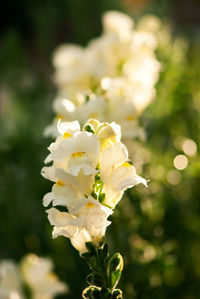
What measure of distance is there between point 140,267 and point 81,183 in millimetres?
582

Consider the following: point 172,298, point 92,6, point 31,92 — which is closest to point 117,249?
point 172,298

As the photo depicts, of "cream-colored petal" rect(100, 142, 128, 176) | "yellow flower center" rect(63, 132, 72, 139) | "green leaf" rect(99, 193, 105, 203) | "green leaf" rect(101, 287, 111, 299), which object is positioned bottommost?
"green leaf" rect(101, 287, 111, 299)

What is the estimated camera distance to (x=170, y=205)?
1655mm

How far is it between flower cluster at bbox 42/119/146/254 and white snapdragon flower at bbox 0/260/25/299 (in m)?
0.50

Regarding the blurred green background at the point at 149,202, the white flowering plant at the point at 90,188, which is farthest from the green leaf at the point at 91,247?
the blurred green background at the point at 149,202

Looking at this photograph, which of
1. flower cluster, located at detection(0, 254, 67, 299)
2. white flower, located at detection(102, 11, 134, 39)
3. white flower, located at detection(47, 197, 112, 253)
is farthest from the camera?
white flower, located at detection(102, 11, 134, 39)

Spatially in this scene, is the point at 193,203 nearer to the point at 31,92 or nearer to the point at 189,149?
the point at 189,149

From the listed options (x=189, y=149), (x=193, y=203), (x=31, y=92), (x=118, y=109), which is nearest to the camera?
(x=118, y=109)

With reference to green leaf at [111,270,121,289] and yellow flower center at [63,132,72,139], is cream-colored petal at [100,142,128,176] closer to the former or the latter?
yellow flower center at [63,132,72,139]

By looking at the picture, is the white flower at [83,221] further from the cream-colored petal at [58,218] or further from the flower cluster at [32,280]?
the flower cluster at [32,280]

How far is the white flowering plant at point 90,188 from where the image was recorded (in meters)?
0.78

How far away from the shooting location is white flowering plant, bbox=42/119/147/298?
0.78 m

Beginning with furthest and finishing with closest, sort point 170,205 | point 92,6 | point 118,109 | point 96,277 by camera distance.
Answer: point 92,6 < point 170,205 < point 118,109 < point 96,277

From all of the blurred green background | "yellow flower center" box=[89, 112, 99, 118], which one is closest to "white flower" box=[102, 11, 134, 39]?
the blurred green background
